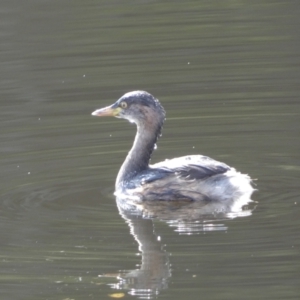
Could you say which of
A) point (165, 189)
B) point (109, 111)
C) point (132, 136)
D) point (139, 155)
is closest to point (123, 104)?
point (109, 111)

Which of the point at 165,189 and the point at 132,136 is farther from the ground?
the point at 165,189

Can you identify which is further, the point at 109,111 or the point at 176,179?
the point at 109,111

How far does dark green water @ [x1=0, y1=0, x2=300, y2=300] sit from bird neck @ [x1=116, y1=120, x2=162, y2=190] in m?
0.22

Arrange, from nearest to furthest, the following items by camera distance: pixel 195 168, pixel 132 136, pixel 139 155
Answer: pixel 195 168 < pixel 139 155 < pixel 132 136

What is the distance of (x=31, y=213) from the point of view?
8336 millimetres

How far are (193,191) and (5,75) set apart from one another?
5962 millimetres

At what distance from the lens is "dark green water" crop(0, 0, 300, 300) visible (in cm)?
686

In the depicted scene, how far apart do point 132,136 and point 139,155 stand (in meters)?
1.72

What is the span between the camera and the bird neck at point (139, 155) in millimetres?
9141

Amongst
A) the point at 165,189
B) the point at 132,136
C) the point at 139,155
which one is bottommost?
the point at 132,136

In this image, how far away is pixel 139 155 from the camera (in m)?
9.23

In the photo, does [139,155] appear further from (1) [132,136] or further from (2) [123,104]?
(1) [132,136]

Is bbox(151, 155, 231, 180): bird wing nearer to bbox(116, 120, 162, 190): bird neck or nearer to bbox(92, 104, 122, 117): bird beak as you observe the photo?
bbox(116, 120, 162, 190): bird neck

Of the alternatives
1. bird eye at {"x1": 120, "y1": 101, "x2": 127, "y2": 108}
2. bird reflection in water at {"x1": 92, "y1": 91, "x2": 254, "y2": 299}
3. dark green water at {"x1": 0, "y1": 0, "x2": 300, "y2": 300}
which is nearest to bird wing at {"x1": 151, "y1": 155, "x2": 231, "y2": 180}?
bird reflection in water at {"x1": 92, "y1": 91, "x2": 254, "y2": 299}
